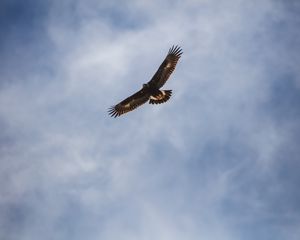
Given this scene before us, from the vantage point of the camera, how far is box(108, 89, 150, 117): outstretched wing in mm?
34094

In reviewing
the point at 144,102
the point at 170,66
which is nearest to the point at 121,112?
the point at 144,102

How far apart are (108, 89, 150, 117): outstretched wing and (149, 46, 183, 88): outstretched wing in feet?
3.99

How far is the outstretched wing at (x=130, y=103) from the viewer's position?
34094 millimetres

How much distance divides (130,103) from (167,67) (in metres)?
3.53

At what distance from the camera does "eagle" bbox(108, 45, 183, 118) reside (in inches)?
1307

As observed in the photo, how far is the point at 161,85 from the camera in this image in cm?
3372

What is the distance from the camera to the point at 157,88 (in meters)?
33.7

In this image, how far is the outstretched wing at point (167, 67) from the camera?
33094 mm

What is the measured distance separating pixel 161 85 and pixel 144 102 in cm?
175

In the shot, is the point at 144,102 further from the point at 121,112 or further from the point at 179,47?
the point at 179,47

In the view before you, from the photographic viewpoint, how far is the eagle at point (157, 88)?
3319cm

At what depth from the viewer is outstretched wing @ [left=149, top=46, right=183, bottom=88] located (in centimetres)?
3309

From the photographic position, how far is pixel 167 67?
33188 mm

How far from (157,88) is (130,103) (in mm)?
2175
